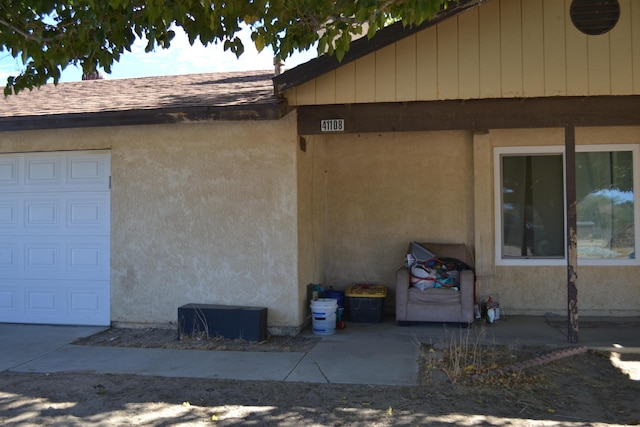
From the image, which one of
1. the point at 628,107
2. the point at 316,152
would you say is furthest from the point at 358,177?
the point at 628,107

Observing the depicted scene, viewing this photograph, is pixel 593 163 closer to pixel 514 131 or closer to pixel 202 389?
pixel 514 131

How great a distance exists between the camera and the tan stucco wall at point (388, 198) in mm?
8992

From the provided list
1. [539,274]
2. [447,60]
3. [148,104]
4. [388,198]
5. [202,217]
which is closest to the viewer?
[447,60]

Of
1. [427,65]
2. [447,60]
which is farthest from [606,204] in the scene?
[427,65]

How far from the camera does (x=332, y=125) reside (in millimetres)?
7320

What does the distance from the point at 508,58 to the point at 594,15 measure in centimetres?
111

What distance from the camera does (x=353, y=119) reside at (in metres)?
7.26

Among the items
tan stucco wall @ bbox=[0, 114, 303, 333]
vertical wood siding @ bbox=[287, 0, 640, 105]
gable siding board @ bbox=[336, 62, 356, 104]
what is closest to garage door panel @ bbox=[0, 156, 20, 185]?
tan stucco wall @ bbox=[0, 114, 303, 333]

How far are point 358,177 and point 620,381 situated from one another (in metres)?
4.91

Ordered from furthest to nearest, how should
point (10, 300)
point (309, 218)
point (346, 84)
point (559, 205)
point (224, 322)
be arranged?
1. point (559, 205)
2. point (10, 300)
3. point (309, 218)
4. point (224, 322)
5. point (346, 84)

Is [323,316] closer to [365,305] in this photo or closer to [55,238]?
[365,305]

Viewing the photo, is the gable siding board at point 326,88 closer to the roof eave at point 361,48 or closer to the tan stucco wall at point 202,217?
the roof eave at point 361,48

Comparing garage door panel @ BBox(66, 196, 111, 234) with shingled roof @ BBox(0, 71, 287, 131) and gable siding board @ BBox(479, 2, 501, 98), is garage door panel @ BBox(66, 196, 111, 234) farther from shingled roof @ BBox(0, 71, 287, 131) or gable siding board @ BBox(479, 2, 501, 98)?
gable siding board @ BBox(479, 2, 501, 98)

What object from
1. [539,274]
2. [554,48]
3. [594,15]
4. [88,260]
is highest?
[594,15]
